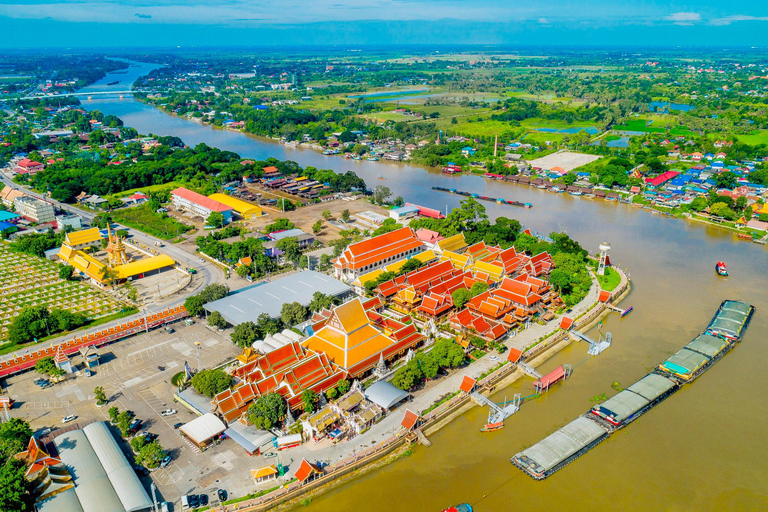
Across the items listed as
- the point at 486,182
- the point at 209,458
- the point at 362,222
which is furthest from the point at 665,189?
the point at 209,458

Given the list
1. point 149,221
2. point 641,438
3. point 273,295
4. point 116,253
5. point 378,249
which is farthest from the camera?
point 149,221

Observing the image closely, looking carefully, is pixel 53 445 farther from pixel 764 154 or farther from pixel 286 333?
pixel 764 154

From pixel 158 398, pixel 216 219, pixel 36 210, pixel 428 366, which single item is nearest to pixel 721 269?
pixel 428 366

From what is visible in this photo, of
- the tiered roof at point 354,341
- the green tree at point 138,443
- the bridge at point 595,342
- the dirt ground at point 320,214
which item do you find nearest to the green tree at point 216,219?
the dirt ground at point 320,214

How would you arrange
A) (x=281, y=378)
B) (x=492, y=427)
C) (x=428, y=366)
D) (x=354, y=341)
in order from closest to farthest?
(x=492, y=427), (x=281, y=378), (x=428, y=366), (x=354, y=341)

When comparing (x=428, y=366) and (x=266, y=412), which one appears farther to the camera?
(x=428, y=366)

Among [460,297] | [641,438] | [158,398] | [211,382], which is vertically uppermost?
[460,297]

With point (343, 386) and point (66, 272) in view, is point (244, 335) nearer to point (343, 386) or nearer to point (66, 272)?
point (343, 386)
